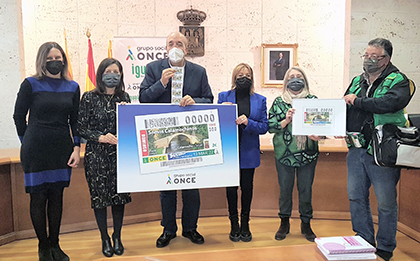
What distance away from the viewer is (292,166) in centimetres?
283

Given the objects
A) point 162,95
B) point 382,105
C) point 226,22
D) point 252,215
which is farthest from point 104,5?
point 382,105

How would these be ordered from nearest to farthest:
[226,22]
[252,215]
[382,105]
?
[382,105], [252,215], [226,22]

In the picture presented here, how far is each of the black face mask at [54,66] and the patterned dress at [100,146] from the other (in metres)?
0.26

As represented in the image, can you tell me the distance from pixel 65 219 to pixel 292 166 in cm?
229

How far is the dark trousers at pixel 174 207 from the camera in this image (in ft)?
8.92

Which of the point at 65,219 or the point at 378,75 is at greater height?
the point at 378,75

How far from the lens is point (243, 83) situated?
106 inches

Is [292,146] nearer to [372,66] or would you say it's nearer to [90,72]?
[372,66]

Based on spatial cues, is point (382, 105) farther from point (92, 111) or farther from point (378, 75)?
point (92, 111)

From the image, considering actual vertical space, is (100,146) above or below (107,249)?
above

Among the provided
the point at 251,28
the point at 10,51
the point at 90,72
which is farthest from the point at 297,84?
the point at 10,51

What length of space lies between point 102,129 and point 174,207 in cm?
90

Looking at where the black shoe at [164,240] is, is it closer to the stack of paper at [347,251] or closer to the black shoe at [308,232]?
the black shoe at [308,232]

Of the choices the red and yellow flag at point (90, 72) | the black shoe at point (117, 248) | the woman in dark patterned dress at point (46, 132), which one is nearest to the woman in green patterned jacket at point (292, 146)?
the black shoe at point (117, 248)
